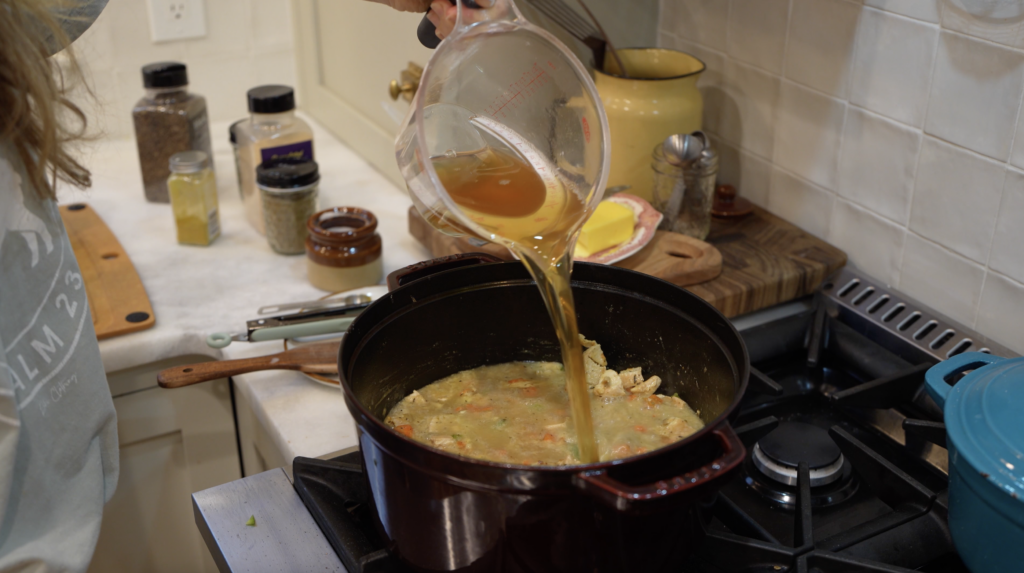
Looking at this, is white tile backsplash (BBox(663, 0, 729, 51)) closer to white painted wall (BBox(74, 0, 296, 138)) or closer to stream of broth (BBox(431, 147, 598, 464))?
stream of broth (BBox(431, 147, 598, 464))

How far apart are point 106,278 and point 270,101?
1.24 ft

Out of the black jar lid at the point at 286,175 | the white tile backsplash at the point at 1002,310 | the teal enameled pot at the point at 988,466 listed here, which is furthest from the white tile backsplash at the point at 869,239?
the black jar lid at the point at 286,175

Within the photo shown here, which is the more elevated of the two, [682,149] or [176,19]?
[176,19]

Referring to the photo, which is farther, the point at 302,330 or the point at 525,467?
the point at 302,330

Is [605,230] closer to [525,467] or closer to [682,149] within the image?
[682,149]

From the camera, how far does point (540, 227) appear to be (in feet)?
2.53

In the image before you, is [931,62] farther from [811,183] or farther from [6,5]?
[6,5]

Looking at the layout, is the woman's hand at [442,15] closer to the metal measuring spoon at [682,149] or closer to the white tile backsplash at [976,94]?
the metal measuring spoon at [682,149]

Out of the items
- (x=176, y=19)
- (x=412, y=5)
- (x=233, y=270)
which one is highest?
(x=412, y=5)

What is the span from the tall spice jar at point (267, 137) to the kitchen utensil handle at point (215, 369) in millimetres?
469

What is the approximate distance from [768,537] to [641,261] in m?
0.52

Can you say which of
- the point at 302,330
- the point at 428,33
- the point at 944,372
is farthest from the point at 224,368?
the point at 944,372

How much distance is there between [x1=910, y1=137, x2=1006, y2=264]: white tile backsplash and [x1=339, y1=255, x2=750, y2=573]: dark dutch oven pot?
0.43m

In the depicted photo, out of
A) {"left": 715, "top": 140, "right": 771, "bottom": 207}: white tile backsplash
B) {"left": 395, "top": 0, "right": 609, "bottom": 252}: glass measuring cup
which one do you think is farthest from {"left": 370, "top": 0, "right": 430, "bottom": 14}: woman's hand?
{"left": 715, "top": 140, "right": 771, "bottom": 207}: white tile backsplash
